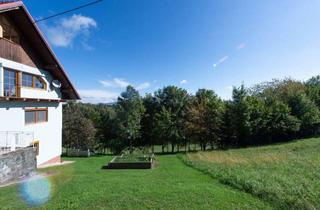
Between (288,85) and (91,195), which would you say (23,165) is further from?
(288,85)

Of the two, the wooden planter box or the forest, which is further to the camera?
the forest

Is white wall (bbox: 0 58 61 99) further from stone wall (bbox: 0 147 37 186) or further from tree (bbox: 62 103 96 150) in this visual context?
tree (bbox: 62 103 96 150)

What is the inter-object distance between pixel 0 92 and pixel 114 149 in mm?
26000

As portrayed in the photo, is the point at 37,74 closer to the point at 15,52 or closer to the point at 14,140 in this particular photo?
the point at 15,52

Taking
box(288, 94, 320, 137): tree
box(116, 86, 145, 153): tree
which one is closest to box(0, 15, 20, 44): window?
box(116, 86, 145, 153): tree

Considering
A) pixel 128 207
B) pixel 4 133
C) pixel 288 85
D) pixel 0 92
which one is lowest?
pixel 128 207

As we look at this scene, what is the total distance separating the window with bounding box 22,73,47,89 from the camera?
1521 cm

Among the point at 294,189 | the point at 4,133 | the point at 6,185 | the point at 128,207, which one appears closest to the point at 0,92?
the point at 4,133

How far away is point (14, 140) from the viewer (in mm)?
12523

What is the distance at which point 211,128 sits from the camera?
104ft

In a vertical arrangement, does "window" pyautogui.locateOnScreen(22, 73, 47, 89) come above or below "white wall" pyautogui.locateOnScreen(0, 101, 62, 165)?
above

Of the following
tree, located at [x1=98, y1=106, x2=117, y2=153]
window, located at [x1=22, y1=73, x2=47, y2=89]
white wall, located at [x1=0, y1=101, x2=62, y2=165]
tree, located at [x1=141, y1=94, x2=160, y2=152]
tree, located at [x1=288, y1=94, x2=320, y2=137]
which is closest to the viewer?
white wall, located at [x1=0, y1=101, x2=62, y2=165]

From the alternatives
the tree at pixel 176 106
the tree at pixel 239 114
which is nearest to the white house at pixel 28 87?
the tree at pixel 176 106

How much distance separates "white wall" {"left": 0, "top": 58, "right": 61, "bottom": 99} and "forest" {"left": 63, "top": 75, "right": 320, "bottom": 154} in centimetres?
1591
